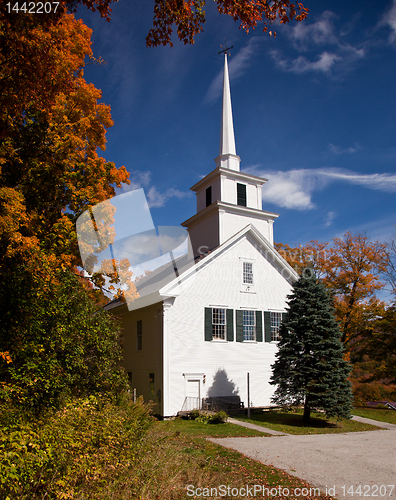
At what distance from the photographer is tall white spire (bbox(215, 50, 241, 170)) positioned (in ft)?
80.9

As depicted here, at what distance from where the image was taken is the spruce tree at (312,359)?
51.0 ft

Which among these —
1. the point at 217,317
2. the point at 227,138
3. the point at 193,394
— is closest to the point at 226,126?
the point at 227,138

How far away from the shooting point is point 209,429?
14008mm

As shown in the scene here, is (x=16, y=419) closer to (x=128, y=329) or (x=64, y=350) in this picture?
(x=64, y=350)

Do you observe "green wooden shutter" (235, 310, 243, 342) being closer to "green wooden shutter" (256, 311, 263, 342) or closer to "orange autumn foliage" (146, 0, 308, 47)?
"green wooden shutter" (256, 311, 263, 342)

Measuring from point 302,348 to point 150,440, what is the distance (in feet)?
33.8

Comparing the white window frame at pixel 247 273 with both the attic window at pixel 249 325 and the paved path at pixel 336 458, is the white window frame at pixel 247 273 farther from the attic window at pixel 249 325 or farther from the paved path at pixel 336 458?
the paved path at pixel 336 458

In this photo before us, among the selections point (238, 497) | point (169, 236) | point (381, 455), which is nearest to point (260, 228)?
point (169, 236)

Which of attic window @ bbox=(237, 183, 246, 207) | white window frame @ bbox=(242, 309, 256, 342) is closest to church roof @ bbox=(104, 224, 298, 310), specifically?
attic window @ bbox=(237, 183, 246, 207)

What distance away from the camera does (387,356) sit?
24984 millimetres

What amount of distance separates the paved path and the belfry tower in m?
12.1

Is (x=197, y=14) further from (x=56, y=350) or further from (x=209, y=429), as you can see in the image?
(x=209, y=429)

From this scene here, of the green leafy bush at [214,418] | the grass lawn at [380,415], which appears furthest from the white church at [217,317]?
the grass lawn at [380,415]

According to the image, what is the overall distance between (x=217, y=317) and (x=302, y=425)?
6.23 metres
